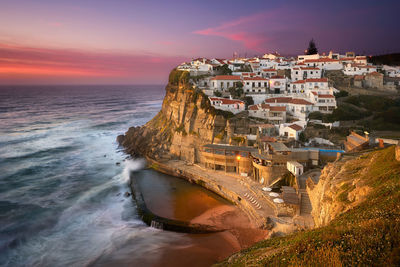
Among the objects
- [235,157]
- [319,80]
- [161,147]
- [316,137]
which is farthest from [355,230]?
[319,80]

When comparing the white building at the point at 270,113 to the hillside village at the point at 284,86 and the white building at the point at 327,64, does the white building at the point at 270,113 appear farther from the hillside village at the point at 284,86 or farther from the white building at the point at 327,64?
the white building at the point at 327,64

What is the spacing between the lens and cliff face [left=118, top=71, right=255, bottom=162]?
3981 centimetres

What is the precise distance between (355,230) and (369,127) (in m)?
35.9

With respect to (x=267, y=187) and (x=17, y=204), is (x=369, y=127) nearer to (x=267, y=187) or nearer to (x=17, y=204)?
(x=267, y=187)

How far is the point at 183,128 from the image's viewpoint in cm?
4447

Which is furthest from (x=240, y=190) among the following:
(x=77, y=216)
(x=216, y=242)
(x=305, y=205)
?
(x=77, y=216)

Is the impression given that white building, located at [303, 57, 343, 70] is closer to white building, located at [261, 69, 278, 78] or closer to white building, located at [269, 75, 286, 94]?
white building, located at [261, 69, 278, 78]

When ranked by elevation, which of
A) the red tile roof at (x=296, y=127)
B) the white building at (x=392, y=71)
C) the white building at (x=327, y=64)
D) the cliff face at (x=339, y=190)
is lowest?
the cliff face at (x=339, y=190)

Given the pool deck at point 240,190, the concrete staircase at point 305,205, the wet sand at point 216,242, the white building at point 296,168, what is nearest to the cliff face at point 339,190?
the concrete staircase at point 305,205

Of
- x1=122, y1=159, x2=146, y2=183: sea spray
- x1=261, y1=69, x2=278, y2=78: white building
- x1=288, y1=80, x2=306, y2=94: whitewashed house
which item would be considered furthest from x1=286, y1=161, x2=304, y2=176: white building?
x1=261, y1=69, x2=278, y2=78: white building

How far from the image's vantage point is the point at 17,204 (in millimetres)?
29625

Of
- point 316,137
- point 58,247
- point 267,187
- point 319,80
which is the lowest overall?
point 58,247

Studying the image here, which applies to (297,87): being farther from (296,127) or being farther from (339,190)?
(339,190)

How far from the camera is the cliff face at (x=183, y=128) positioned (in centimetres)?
3981
